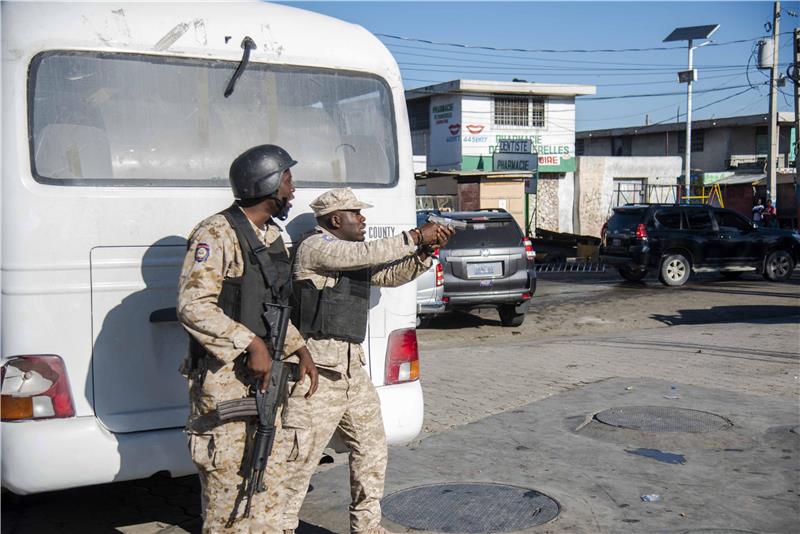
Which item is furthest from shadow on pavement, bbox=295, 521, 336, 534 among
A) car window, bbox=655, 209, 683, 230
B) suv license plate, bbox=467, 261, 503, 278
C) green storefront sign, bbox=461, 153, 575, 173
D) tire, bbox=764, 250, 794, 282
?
green storefront sign, bbox=461, 153, 575, 173

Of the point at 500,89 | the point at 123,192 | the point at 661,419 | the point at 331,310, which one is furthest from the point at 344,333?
the point at 500,89

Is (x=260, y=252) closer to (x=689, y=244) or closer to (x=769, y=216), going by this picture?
(x=689, y=244)

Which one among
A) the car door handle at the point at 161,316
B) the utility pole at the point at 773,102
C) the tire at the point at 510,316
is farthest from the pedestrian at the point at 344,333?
the utility pole at the point at 773,102

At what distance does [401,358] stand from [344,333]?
97 cm

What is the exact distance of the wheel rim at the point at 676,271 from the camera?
1877cm

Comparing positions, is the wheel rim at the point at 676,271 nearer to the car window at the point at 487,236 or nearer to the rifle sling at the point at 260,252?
the car window at the point at 487,236

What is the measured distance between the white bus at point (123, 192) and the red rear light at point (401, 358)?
0.01 metres

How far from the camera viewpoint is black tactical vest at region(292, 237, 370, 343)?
4090mm

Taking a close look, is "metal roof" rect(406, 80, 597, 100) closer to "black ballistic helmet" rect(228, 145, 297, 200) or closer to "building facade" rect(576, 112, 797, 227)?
"building facade" rect(576, 112, 797, 227)

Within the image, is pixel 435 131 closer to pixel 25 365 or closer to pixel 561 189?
pixel 561 189

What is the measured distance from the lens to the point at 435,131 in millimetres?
39750

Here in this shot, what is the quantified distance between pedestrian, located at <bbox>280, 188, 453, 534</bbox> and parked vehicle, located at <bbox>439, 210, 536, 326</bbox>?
27.8 feet

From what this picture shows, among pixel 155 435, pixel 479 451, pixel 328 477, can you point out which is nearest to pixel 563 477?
pixel 479 451

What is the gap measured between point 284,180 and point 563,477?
300cm
